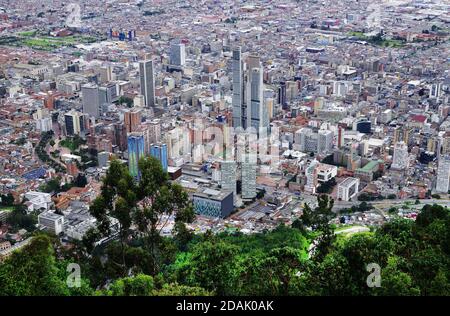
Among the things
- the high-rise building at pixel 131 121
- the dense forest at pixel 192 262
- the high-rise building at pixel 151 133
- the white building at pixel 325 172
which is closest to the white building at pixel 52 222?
the high-rise building at pixel 151 133

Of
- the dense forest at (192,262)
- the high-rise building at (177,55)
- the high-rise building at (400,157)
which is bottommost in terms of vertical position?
the high-rise building at (400,157)

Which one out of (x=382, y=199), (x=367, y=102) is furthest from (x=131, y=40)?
(x=382, y=199)

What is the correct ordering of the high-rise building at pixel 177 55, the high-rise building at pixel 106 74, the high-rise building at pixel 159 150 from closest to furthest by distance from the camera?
the high-rise building at pixel 159 150, the high-rise building at pixel 106 74, the high-rise building at pixel 177 55

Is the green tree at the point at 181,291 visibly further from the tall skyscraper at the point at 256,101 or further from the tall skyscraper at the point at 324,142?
the tall skyscraper at the point at 256,101

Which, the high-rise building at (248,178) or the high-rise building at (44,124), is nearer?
the high-rise building at (248,178)

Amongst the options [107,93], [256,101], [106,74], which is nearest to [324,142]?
[256,101]

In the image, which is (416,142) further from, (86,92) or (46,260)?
(46,260)
